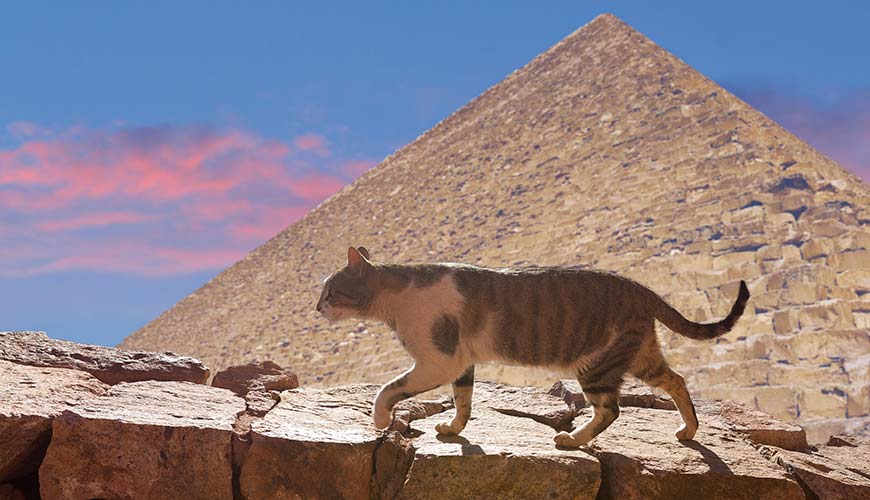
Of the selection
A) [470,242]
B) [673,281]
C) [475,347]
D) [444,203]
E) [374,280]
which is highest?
[444,203]

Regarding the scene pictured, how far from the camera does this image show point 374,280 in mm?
4723

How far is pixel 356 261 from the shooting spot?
15.6ft

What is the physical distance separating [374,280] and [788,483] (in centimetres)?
221

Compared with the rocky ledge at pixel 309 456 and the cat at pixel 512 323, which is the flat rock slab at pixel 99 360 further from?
the cat at pixel 512 323

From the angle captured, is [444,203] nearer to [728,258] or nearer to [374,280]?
[728,258]

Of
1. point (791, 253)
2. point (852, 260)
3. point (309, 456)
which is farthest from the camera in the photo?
point (791, 253)

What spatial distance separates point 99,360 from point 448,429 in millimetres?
2137

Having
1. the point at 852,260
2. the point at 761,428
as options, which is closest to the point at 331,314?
the point at 761,428

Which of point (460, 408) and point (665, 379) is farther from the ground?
point (665, 379)

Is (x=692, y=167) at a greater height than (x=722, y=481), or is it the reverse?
(x=692, y=167)

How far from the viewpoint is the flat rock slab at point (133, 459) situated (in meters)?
4.13

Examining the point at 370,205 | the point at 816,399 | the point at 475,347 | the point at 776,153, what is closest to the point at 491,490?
the point at 475,347

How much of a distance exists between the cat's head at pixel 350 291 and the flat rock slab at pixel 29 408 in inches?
49.8

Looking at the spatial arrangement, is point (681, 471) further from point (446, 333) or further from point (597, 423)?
point (446, 333)
